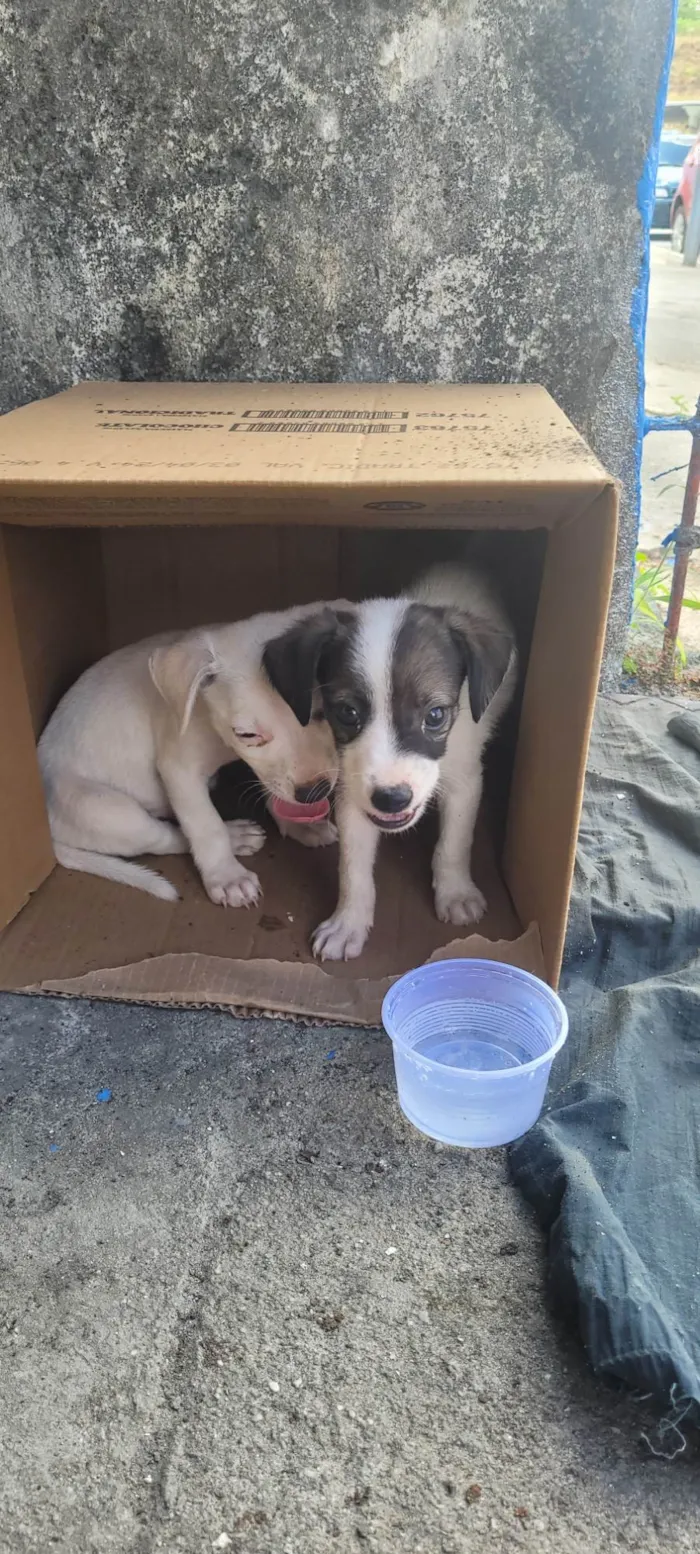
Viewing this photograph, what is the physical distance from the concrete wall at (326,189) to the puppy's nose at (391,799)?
144cm

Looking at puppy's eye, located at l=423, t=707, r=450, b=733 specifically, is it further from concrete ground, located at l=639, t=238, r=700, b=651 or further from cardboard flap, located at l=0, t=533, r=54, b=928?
concrete ground, located at l=639, t=238, r=700, b=651

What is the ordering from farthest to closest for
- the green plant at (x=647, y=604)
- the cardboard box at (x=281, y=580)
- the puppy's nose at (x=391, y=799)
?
the green plant at (x=647, y=604) < the puppy's nose at (x=391, y=799) < the cardboard box at (x=281, y=580)

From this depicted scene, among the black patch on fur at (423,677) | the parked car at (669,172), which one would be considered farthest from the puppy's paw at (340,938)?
the parked car at (669,172)

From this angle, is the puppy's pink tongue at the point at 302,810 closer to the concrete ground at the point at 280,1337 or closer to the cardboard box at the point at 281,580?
the cardboard box at the point at 281,580

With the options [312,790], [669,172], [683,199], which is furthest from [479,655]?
[669,172]

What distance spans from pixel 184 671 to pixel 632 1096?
1.27 m

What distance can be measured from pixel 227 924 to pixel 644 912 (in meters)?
0.99

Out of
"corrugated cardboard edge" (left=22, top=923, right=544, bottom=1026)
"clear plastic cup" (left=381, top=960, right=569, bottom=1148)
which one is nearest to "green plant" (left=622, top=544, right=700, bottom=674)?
"corrugated cardboard edge" (left=22, top=923, right=544, bottom=1026)

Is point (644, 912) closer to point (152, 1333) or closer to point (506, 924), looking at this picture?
point (506, 924)

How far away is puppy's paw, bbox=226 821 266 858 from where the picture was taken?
2.81 m

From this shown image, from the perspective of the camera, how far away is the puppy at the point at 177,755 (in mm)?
2225

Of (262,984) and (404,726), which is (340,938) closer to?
(262,984)

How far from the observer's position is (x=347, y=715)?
1992 mm

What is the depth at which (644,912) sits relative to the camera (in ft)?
7.81
